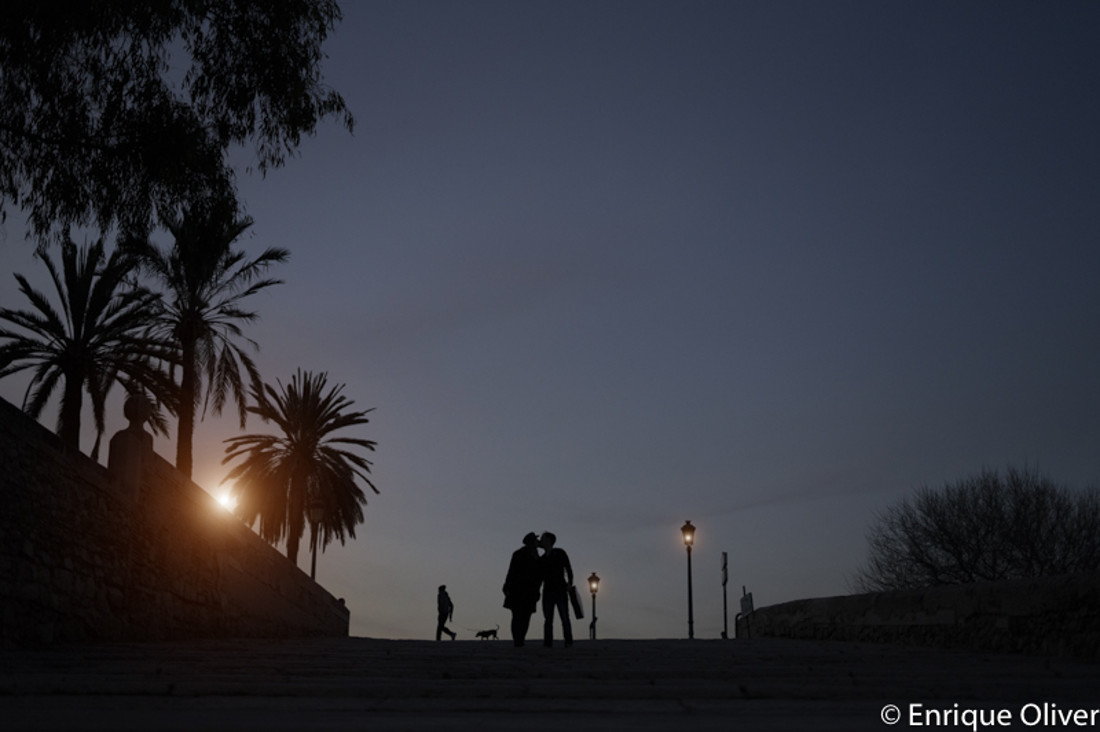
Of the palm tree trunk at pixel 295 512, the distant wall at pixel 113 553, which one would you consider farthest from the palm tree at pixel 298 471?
the distant wall at pixel 113 553

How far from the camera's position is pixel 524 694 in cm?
551

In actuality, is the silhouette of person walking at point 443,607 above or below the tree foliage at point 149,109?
below

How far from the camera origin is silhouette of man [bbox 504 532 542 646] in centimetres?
1235

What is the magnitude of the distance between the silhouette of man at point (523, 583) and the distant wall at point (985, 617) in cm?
433

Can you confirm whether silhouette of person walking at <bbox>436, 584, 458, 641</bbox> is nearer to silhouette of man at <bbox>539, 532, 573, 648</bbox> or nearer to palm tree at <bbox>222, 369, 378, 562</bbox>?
palm tree at <bbox>222, 369, 378, 562</bbox>

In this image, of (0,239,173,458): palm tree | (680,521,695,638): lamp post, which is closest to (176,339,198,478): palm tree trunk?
(0,239,173,458): palm tree

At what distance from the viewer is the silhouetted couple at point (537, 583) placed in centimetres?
1236

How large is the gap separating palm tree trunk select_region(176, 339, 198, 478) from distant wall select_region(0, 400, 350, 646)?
24.7 ft

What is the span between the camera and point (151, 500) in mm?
12719

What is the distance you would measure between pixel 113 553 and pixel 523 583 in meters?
4.73

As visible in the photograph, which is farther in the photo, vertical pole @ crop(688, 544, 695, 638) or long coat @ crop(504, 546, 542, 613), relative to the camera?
vertical pole @ crop(688, 544, 695, 638)

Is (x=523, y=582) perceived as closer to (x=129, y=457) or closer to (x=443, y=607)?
(x=129, y=457)

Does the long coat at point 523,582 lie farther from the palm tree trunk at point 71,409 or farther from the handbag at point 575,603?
the palm tree trunk at point 71,409

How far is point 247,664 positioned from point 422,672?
1440 millimetres
